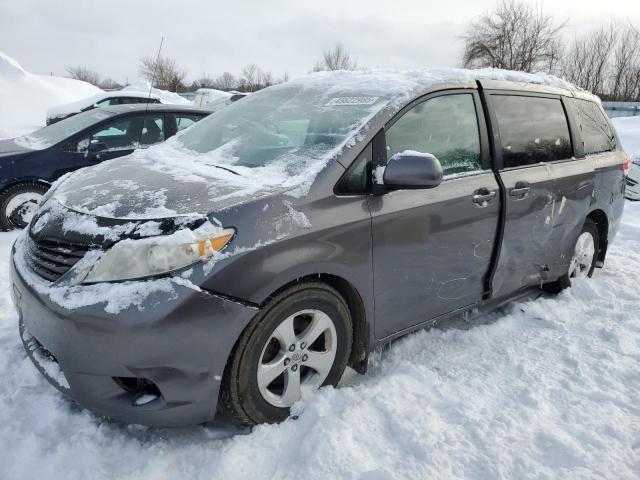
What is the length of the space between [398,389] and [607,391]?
1162 millimetres

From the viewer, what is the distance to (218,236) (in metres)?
1.93

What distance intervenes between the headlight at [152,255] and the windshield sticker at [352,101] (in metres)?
1.22

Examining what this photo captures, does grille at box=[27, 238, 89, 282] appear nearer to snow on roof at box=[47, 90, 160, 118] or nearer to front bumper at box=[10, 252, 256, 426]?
front bumper at box=[10, 252, 256, 426]

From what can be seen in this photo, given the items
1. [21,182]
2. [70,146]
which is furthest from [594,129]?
[21,182]

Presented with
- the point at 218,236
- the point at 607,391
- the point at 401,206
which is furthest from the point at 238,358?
the point at 607,391

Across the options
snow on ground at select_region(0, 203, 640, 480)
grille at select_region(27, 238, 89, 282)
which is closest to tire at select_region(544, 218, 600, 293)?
snow on ground at select_region(0, 203, 640, 480)

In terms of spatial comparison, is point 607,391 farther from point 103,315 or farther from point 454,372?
point 103,315

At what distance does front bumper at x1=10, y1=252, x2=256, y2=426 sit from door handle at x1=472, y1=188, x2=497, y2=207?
5.14ft

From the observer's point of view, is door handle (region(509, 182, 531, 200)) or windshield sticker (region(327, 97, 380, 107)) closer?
windshield sticker (region(327, 97, 380, 107))

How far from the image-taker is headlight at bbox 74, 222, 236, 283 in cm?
188

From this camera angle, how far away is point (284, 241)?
2.05 metres

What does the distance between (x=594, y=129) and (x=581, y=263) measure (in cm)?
114

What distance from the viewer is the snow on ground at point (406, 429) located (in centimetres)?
196

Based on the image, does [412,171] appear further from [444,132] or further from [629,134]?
[629,134]
